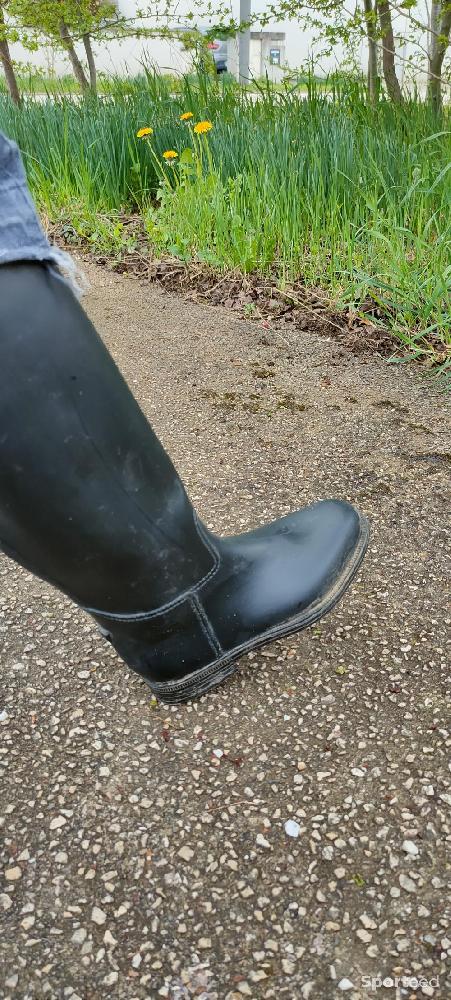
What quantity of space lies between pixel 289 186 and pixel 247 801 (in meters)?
2.34

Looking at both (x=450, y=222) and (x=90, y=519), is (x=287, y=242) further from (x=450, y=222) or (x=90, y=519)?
(x=90, y=519)

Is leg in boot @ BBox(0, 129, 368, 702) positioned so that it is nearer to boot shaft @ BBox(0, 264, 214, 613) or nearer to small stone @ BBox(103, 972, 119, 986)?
boot shaft @ BBox(0, 264, 214, 613)

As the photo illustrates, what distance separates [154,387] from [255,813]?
152 cm

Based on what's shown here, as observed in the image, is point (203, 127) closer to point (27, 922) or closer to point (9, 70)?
point (9, 70)

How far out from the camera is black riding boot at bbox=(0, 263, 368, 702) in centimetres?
72

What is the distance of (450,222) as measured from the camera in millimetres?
2299

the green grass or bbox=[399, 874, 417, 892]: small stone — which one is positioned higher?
the green grass

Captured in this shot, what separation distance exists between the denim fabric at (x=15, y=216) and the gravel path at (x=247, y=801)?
735 mm

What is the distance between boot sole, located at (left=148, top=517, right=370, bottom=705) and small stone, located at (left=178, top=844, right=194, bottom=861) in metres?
0.22

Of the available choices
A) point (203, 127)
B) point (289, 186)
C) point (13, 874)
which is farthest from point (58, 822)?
point (203, 127)

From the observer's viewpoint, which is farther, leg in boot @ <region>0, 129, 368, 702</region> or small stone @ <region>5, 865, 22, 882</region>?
small stone @ <region>5, 865, 22, 882</region>

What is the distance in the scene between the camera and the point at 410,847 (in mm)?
923

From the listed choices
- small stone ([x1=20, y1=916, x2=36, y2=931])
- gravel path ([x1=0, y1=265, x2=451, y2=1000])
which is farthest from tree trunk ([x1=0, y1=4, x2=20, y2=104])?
small stone ([x1=20, y1=916, x2=36, y2=931])

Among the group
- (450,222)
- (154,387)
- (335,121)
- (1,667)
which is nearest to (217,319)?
(154,387)
